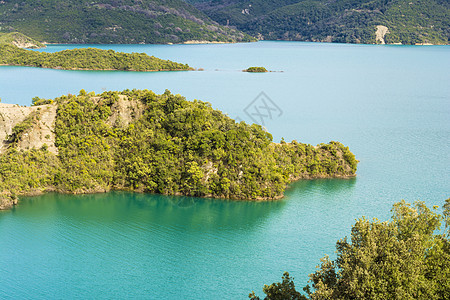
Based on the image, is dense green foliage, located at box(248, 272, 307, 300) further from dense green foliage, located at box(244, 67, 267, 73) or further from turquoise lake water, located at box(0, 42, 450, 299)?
dense green foliage, located at box(244, 67, 267, 73)

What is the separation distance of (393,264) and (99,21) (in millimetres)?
159401

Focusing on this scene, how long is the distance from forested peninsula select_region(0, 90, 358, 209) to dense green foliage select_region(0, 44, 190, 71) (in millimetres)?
58683

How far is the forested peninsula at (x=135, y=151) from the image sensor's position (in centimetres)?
3456

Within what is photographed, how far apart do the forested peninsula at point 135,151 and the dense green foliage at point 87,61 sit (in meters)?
58.7

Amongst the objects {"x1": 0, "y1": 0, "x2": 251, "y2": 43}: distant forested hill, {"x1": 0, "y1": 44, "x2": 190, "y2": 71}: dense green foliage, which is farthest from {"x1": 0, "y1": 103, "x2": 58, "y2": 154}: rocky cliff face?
{"x1": 0, "y1": 0, "x2": 251, "y2": 43}: distant forested hill

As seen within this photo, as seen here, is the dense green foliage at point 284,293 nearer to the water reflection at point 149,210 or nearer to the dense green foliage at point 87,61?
the water reflection at point 149,210

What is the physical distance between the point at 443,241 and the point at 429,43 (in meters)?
187

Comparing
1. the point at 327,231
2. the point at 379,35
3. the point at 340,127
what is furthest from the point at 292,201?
the point at 379,35

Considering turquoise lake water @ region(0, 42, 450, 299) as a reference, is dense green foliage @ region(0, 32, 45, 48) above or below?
above

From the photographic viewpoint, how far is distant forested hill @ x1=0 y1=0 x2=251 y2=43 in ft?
502

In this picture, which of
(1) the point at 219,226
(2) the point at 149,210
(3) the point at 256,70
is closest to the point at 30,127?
(2) the point at 149,210

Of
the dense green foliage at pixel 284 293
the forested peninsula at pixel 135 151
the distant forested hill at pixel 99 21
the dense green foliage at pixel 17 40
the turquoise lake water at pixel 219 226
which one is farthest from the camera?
the distant forested hill at pixel 99 21

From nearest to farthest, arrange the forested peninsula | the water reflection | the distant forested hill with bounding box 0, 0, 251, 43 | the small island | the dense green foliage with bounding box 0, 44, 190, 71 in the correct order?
the water reflection
the forested peninsula
the dense green foliage with bounding box 0, 44, 190, 71
the small island
the distant forested hill with bounding box 0, 0, 251, 43

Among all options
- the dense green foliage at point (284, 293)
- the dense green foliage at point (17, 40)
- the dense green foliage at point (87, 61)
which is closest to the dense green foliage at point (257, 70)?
the dense green foliage at point (87, 61)
